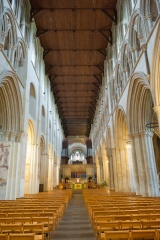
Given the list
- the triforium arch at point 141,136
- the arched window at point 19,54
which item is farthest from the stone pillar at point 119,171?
the arched window at point 19,54

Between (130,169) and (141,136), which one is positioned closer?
(141,136)

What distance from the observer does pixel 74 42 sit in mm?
17891

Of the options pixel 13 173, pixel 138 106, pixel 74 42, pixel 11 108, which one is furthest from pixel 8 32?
Answer: pixel 138 106

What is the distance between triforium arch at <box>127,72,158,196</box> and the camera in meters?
10.4

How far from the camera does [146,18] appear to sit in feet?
29.6

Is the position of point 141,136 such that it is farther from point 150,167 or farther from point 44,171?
point 44,171

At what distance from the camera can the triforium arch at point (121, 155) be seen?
591 inches

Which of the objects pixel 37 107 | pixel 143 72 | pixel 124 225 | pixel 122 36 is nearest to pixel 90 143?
pixel 37 107

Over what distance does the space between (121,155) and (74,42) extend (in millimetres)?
11250

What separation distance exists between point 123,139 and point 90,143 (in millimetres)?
24403

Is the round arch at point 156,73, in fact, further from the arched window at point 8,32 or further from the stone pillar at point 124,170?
the stone pillar at point 124,170

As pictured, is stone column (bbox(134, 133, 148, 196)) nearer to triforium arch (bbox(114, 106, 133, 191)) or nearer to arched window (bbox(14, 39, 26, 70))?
triforium arch (bbox(114, 106, 133, 191))

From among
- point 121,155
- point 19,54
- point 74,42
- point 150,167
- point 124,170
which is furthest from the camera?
point 74,42

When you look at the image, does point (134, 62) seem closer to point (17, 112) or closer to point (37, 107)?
point (17, 112)
